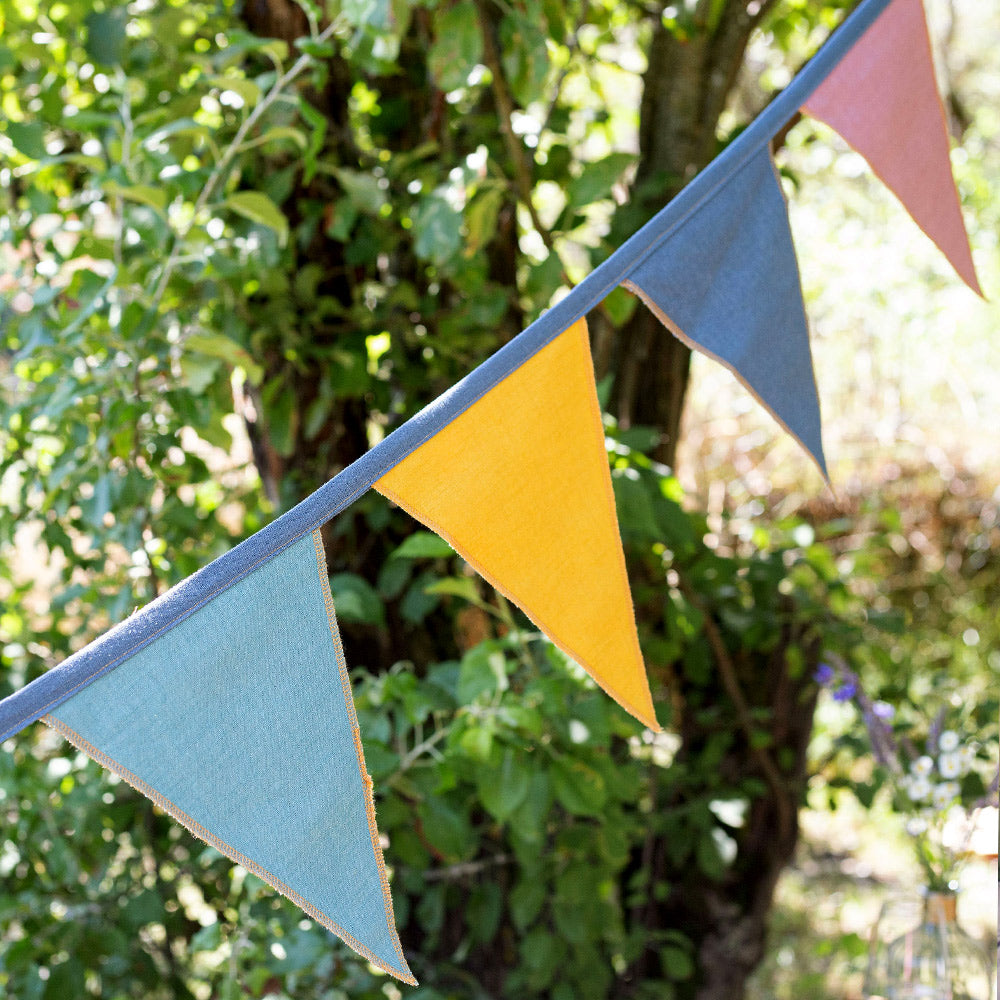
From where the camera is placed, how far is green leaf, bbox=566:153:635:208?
45.4 inches

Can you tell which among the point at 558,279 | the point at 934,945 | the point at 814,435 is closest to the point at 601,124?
the point at 558,279

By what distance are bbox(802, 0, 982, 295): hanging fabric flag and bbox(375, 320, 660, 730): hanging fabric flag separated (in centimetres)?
30

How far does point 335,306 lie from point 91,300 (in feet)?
1.21

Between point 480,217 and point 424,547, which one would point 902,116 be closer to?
point 480,217

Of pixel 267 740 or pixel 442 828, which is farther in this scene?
pixel 442 828

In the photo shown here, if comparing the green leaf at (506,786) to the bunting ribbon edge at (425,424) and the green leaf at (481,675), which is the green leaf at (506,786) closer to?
the green leaf at (481,675)

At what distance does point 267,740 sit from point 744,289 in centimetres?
45

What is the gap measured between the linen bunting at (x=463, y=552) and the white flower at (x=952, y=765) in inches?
Result: 22.6

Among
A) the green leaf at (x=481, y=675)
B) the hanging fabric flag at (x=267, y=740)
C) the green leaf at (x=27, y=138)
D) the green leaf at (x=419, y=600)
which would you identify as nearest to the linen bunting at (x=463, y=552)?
the hanging fabric flag at (x=267, y=740)

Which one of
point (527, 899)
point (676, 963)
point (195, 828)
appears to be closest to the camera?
point (195, 828)

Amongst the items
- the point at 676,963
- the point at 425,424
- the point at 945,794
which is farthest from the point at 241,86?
the point at 676,963

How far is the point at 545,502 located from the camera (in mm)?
667

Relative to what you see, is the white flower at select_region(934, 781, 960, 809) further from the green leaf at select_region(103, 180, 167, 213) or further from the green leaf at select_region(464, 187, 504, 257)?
the green leaf at select_region(103, 180, 167, 213)

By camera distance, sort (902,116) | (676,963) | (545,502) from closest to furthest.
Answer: (545,502), (902,116), (676,963)
